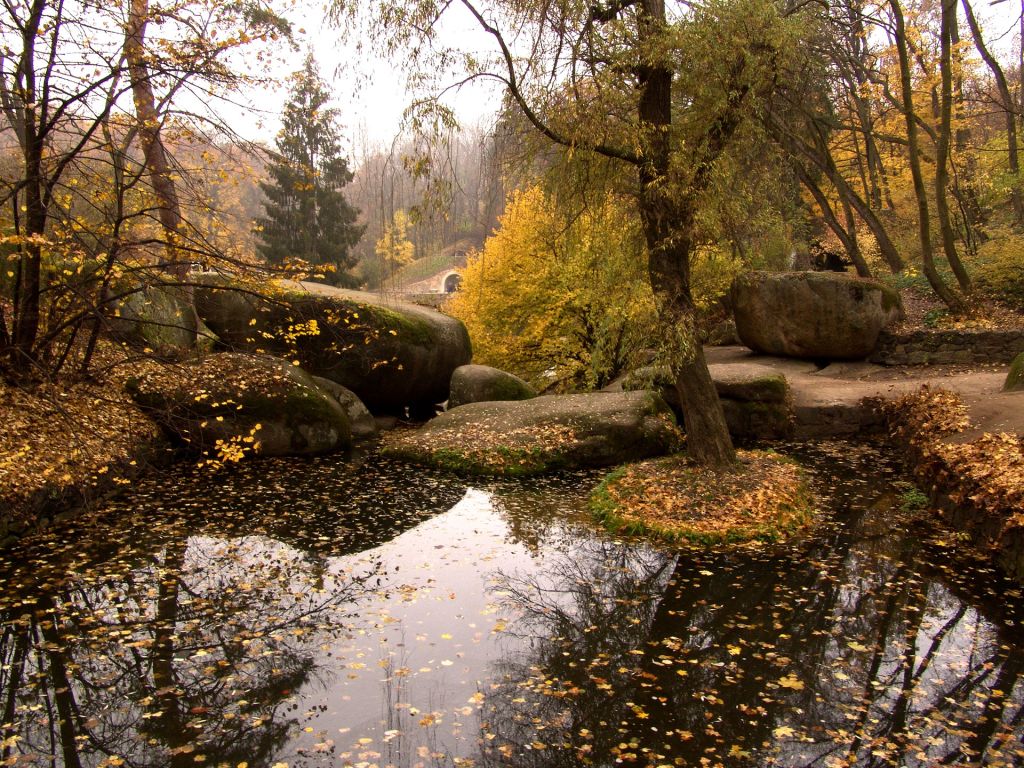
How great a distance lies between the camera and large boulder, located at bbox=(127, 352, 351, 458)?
1077 cm

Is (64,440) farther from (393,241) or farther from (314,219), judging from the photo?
(314,219)

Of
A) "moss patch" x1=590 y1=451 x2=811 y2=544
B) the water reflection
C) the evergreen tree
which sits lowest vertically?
the water reflection

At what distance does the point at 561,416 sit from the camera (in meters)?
11.9

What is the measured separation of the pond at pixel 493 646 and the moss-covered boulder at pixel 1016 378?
4002 mm

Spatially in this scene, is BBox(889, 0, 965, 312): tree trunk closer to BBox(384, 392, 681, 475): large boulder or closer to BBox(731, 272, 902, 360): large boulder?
BBox(731, 272, 902, 360): large boulder

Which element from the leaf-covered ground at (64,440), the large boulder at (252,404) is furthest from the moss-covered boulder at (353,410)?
the leaf-covered ground at (64,440)

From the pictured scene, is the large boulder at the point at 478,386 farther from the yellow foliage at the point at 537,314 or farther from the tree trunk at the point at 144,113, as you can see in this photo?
the tree trunk at the point at 144,113

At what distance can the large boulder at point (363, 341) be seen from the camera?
42.7ft

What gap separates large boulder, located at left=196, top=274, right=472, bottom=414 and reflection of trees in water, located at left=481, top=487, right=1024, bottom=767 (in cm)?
753

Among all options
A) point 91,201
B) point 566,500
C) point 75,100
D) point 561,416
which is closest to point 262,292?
point 91,201

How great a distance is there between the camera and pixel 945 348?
1600 centimetres

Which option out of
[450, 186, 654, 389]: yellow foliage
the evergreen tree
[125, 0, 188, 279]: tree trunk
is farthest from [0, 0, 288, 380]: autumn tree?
the evergreen tree

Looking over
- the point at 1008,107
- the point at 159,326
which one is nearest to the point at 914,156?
the point at 1008,107

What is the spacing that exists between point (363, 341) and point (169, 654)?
9.31 metres
